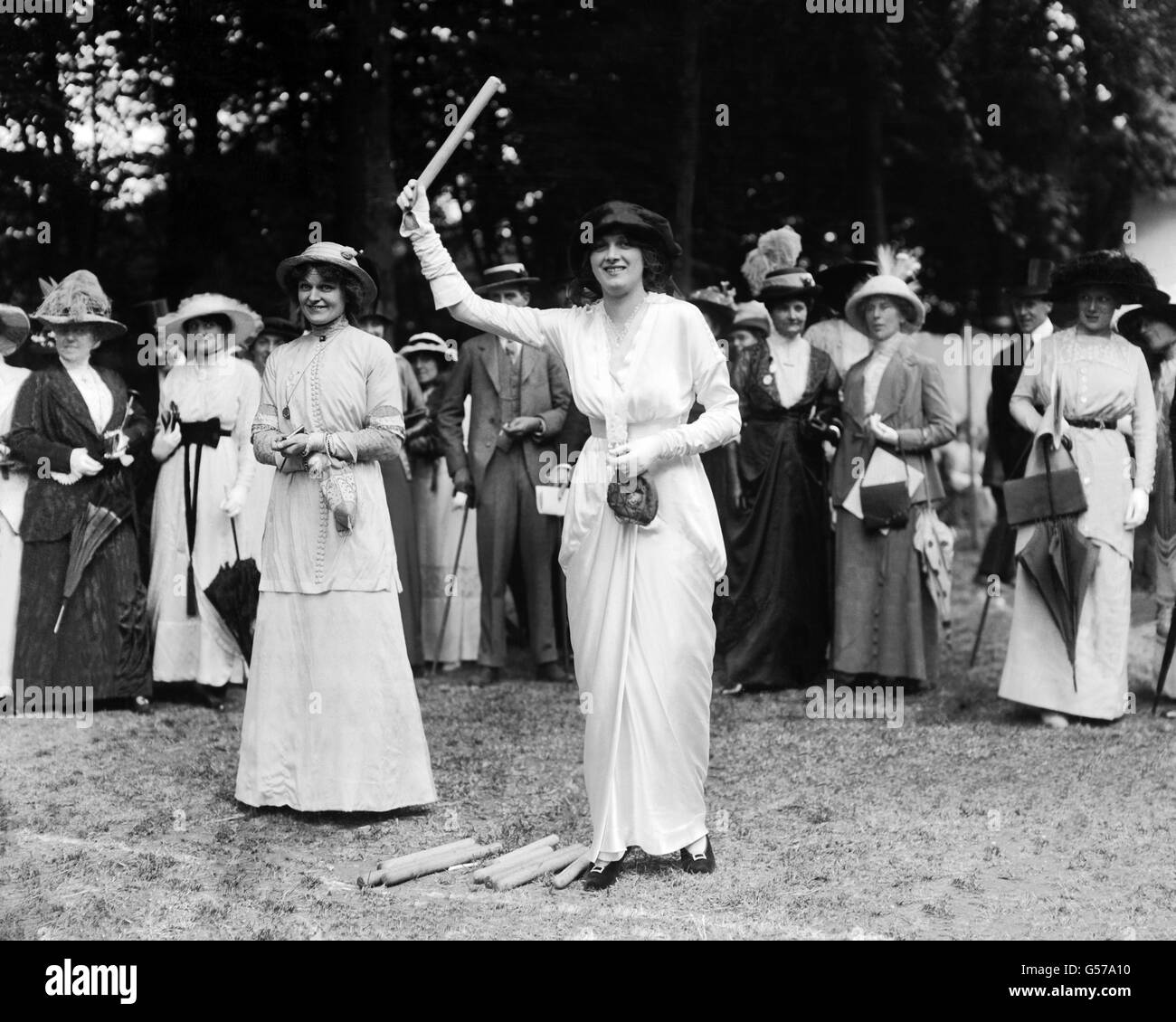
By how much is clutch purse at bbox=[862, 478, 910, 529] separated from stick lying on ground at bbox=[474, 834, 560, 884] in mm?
3624

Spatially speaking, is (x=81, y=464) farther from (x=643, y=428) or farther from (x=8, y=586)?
(x=643, y=428)

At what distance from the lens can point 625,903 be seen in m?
5.84

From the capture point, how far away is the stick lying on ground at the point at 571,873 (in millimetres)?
6031

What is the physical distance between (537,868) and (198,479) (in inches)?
163

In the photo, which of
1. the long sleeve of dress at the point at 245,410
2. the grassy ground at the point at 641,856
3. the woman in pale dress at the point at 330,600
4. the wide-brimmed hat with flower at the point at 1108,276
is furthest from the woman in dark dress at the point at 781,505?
the woman in pale dress at the point at 330,600

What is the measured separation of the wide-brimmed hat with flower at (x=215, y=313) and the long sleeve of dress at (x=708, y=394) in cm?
388

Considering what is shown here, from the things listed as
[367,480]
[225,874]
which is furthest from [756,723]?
[225,874]

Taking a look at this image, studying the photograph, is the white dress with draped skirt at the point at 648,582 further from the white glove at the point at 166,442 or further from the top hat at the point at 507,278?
the top hat at the point at 507,278

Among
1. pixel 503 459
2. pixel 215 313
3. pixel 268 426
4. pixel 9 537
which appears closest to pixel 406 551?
pixel 503 459

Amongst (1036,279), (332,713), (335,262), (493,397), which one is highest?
(1036,279)

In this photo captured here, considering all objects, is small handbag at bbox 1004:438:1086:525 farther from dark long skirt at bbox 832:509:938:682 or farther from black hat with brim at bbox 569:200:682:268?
black hat with brim at bbox 569:200:682:268

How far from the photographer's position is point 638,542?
620 cm

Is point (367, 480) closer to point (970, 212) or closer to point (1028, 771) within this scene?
point (1028, 771)

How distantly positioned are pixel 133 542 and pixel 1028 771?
15.4 ft
